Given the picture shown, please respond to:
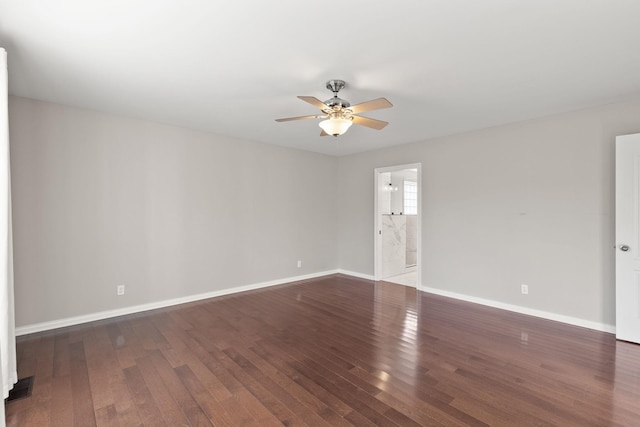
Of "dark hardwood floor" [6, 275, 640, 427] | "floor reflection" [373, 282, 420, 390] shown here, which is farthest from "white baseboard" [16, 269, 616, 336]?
"floor reflection" [373, 282, 420, 390]

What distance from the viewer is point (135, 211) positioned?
12.9 feet

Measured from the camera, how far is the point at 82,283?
3557 mm

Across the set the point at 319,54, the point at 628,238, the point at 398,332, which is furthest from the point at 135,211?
Answer: the point at 628,238

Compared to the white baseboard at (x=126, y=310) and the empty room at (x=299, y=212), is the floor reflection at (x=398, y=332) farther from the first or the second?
the white baseboard at (x=126, y=310)

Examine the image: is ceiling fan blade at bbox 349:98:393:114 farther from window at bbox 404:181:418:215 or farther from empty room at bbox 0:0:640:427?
window at bbox 404:181:418:215

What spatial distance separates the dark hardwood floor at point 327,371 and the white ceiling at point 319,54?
249 cm

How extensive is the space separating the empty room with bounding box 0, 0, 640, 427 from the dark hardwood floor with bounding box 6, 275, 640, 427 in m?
0.02

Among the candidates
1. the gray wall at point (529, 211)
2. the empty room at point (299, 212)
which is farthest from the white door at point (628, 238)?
the gray wall at point (529, 211)

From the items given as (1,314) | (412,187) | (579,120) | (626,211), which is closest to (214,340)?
(1,314)

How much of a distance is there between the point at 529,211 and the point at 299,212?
11.8 feet

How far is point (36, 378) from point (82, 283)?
138cm

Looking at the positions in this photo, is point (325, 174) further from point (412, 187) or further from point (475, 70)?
point (475, 70)

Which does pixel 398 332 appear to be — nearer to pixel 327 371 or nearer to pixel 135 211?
pixel 327 371

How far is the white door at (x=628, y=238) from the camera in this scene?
3.05 meters
